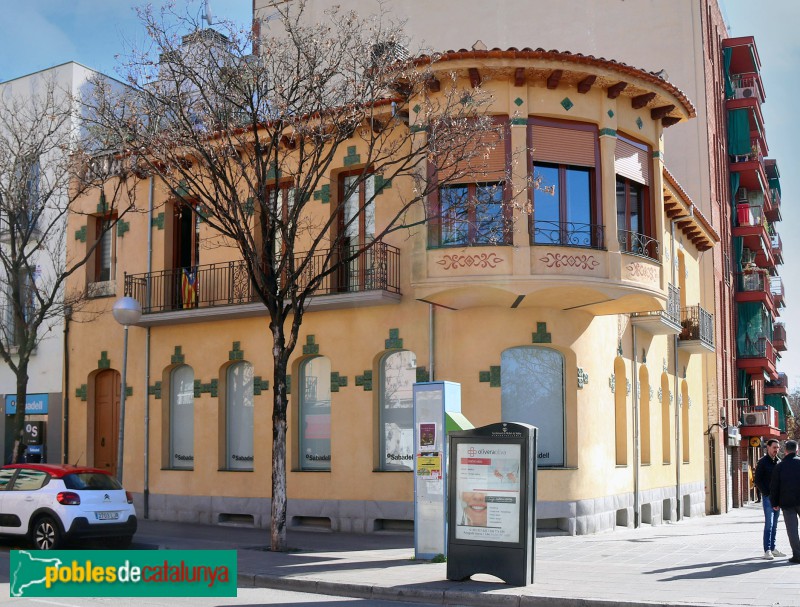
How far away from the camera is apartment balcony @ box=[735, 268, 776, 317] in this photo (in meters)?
41.0

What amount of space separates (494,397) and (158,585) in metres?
8.17

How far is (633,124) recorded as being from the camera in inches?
792

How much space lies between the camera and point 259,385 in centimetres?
2166

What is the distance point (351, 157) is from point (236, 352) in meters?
5.07

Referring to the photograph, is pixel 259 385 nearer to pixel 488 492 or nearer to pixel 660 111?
pixel 488 492

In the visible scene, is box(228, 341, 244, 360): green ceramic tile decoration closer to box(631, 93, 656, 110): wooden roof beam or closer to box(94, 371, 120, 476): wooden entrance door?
box(94, 371, 120, 476): wooden entrance door

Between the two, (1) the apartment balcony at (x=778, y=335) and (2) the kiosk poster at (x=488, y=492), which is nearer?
(2) the kiosk poster at (x=488, y=492)

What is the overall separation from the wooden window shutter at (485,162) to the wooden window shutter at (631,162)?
253 cm

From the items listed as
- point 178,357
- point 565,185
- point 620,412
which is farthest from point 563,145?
point 178,357

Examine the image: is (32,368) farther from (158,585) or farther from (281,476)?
(158,585)

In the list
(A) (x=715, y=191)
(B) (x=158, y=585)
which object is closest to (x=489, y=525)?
(B) (x=158, y=585)

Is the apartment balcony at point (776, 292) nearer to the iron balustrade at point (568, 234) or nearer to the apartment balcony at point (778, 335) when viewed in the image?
the apartment balcony at point (778, 335)

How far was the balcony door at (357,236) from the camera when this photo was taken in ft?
66.6

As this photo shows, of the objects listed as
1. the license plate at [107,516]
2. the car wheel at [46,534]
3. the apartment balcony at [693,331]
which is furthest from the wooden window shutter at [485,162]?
the apartment balcony at [693,331]
